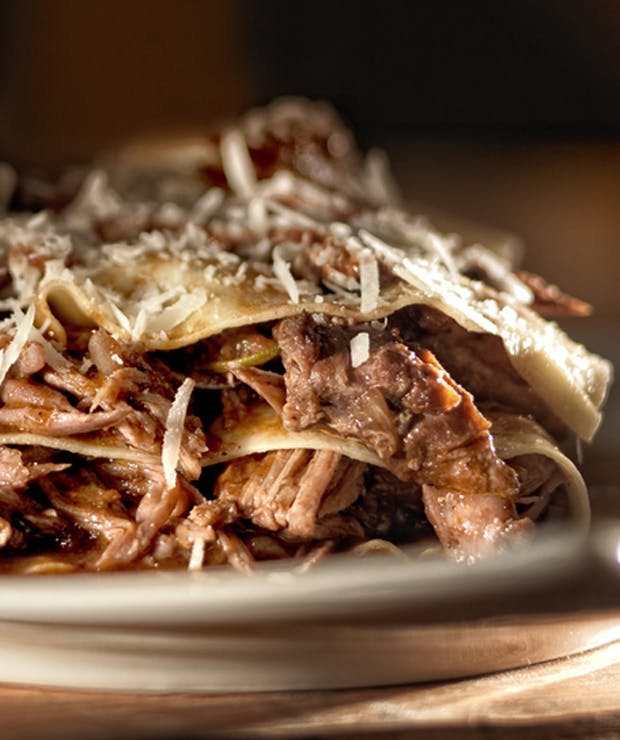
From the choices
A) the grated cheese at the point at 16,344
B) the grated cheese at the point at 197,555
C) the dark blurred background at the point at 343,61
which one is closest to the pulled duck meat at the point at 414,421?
the grated cheese at the point at 197,555

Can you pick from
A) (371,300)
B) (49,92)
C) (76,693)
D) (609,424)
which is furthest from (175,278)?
(49,92)

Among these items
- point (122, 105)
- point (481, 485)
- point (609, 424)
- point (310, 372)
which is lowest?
point (122, 105)

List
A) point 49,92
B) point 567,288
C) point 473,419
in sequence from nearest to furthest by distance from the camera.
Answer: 1. point 473,419
2. point 567,288
3. point 49,92

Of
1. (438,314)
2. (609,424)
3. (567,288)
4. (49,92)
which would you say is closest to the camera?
(438,314)

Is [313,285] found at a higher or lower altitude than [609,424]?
higher

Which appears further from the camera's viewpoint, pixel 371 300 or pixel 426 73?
pixel 426 73

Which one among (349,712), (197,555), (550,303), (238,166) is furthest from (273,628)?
(238,166)

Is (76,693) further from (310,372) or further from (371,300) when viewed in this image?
(371,300)
